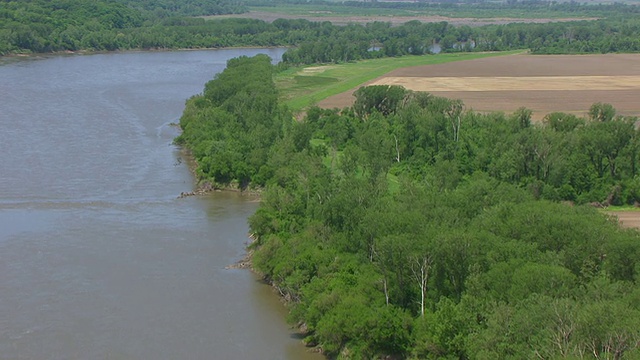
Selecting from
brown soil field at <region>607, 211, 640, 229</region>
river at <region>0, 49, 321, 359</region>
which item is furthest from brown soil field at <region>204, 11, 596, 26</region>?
brown soil field at <region>607, 211, 640, 229</region>

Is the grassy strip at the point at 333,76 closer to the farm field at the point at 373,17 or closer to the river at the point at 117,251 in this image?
the river at the point at 117,251

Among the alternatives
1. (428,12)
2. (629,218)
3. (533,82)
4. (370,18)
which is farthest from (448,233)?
(428,12)

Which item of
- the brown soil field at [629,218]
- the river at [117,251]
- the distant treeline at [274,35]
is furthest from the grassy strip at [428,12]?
the brown soil field at [629,218]

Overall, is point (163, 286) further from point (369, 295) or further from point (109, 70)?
point (109, 70)

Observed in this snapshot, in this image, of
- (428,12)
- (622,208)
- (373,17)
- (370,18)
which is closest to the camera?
→ (622,208)

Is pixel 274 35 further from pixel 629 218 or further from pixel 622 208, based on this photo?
pixel 629 218

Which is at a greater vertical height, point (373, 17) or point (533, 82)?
point (533, 82)

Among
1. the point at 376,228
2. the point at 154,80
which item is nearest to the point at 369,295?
the point at 376,228
